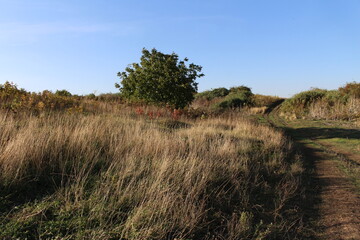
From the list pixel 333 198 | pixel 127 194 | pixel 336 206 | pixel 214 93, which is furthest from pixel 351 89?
pixel 127 194

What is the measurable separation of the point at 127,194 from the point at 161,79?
1040 centimetres

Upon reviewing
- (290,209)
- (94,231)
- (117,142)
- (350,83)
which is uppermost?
(350,83)

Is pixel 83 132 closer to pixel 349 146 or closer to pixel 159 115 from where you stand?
pixel 159 115

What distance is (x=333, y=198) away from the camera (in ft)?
16.4

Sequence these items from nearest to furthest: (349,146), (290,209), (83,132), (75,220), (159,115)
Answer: (75,220) → (290,209) → (83,132) → (349,146) → (159,115)

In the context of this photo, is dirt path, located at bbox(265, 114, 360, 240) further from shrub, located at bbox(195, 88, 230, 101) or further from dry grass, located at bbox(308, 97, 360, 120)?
shrub, located at bbox(195, 88, 230, 101)

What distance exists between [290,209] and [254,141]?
16.3 feet

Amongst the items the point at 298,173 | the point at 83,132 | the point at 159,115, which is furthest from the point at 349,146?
the point at 83,132

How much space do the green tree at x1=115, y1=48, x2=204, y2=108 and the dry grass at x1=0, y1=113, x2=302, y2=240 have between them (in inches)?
319

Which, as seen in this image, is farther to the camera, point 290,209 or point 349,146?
point 349,146

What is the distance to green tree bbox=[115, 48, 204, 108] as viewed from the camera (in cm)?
1384

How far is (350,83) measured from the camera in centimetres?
2395

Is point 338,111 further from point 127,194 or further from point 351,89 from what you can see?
point 127,194

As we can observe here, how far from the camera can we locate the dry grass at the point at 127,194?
300 cm
